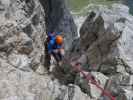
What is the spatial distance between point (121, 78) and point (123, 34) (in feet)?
10.4

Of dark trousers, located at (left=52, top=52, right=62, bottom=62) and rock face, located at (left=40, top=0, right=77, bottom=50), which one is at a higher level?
rock face, located at (left=40, top=0, right=77, bottom=50)

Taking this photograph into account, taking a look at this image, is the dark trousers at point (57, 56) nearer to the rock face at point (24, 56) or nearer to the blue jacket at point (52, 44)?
the blue jacket at point (52, 44)

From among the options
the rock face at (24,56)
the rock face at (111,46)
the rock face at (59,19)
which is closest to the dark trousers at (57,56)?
the rock face at (24,56)

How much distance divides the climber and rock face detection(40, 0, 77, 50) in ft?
10.7

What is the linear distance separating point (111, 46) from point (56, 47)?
333cm

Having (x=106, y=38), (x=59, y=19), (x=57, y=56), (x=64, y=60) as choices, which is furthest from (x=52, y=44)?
(x=59, y=19)

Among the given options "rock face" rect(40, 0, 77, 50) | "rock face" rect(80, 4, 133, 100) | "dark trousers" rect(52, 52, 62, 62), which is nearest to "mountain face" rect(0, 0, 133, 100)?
"rock face" rect(80, 4, 133, 100)

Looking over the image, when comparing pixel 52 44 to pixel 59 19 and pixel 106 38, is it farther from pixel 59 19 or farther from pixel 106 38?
pixel 59 19

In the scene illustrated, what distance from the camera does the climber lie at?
1620 cm

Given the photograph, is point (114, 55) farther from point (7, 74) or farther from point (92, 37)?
point (7, 74)

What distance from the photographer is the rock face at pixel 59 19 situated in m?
20.2

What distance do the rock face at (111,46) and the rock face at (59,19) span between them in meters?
2.63

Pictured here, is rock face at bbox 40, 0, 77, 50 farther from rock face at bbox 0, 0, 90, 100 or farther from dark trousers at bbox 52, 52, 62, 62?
dark trousers at bbox 52, 52, 62, 62

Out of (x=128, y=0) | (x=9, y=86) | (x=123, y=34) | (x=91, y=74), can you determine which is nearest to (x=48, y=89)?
(x=9, y=86)
